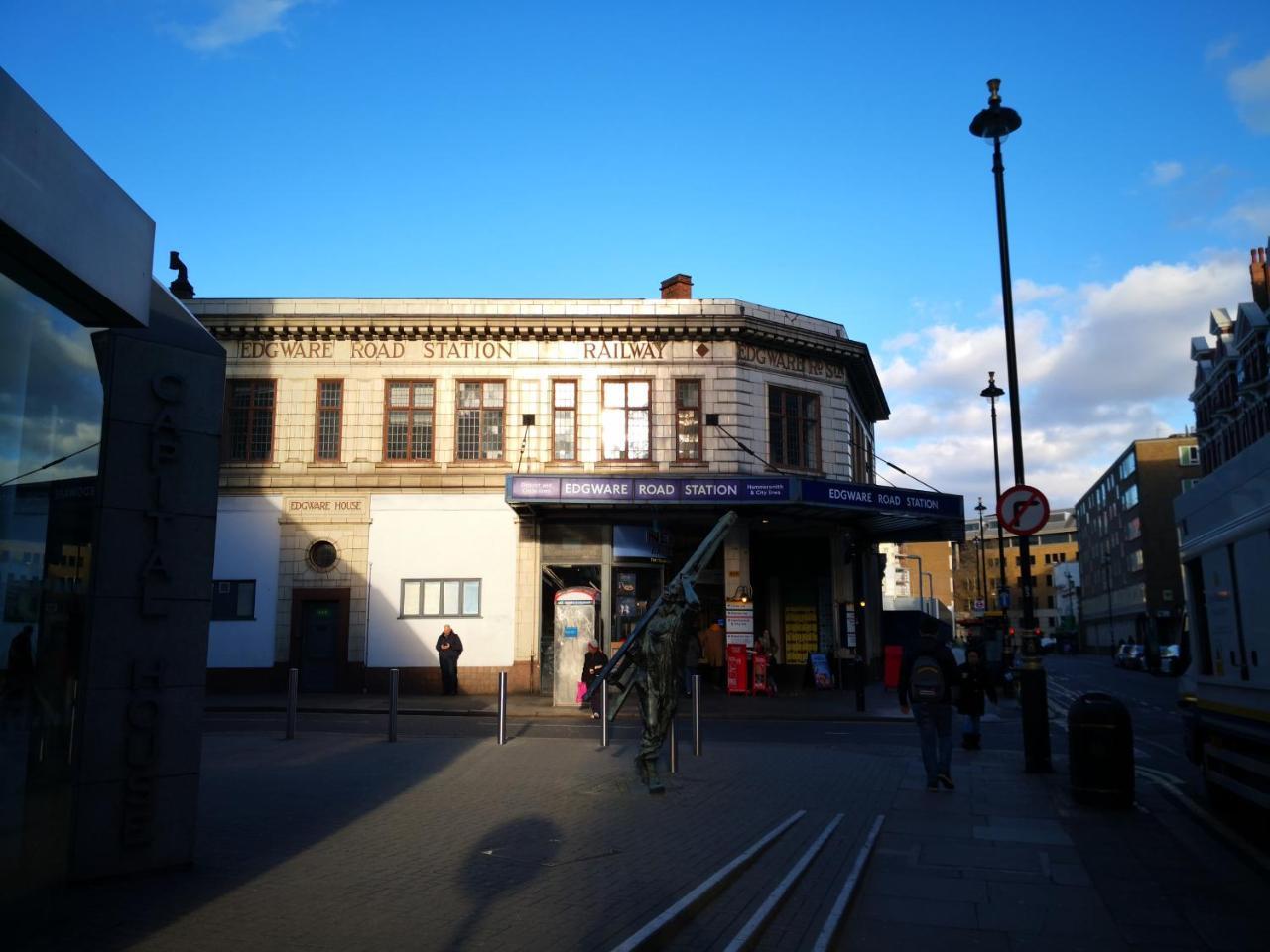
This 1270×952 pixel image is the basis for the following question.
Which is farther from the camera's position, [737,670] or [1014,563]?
[1014,563]

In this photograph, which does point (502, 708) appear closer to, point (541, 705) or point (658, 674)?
point (658, 674)

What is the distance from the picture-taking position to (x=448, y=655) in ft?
83.7

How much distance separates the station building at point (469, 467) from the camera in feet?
88.4

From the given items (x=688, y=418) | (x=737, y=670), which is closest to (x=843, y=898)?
(x=737, y=670)

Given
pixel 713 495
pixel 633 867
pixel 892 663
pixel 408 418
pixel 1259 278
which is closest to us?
pixel 633 867

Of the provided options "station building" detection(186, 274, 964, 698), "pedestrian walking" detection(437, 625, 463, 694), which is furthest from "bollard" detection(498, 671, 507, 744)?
"station building" detection(186, 274, 964, 698)

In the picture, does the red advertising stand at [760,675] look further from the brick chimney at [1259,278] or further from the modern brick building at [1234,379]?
the brick chimney at [1259,278]

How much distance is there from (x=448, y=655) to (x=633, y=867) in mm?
19233

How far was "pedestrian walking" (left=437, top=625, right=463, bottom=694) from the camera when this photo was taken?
25.5 m

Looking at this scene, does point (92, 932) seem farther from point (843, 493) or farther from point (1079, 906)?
point (843, 493)

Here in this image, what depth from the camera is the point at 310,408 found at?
28.0m

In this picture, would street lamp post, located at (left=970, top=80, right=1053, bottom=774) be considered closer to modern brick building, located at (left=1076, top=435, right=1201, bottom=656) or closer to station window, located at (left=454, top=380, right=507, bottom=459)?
station window, located at (left=454, top=380, right=507, bottom=459)

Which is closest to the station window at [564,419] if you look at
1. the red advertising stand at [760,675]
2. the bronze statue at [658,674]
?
the red advertising stand at [760,675]

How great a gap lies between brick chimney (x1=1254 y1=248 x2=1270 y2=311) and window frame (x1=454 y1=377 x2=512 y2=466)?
154 feet
